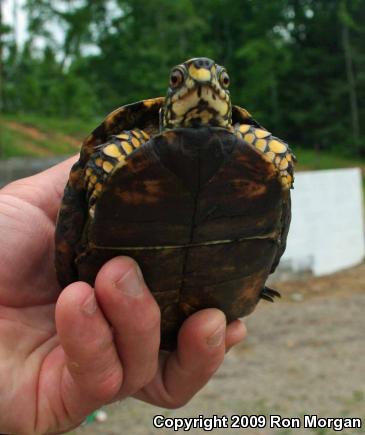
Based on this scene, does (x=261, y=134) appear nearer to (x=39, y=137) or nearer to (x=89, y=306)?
(x=89, y=306)

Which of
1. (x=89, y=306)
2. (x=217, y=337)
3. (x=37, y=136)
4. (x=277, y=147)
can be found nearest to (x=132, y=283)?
(x=89, y=306)

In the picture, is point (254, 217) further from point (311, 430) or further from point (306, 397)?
point (306, 397)

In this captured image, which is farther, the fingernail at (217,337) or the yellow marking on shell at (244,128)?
the fingernail at (217,337)

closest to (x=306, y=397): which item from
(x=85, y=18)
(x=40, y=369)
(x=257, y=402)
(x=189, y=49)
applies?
(x=257, y=402)

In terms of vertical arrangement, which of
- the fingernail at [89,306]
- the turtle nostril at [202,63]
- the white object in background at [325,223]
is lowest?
the white object in background at [325,223]

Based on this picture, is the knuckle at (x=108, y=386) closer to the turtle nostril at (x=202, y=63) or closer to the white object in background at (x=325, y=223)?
the turtle nostril at (x=202, y=63)

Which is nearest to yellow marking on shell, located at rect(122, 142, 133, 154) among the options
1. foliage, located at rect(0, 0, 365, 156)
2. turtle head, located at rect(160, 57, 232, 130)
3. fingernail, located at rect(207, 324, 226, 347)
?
turtle head, located at rect(160, 57, 232, 130)

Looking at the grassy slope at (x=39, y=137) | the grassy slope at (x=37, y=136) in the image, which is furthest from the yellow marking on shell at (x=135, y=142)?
the grassy slope at (x=39, y=137)

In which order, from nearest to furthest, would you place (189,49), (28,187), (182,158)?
(182,158) → (28,187) → (189,49)
